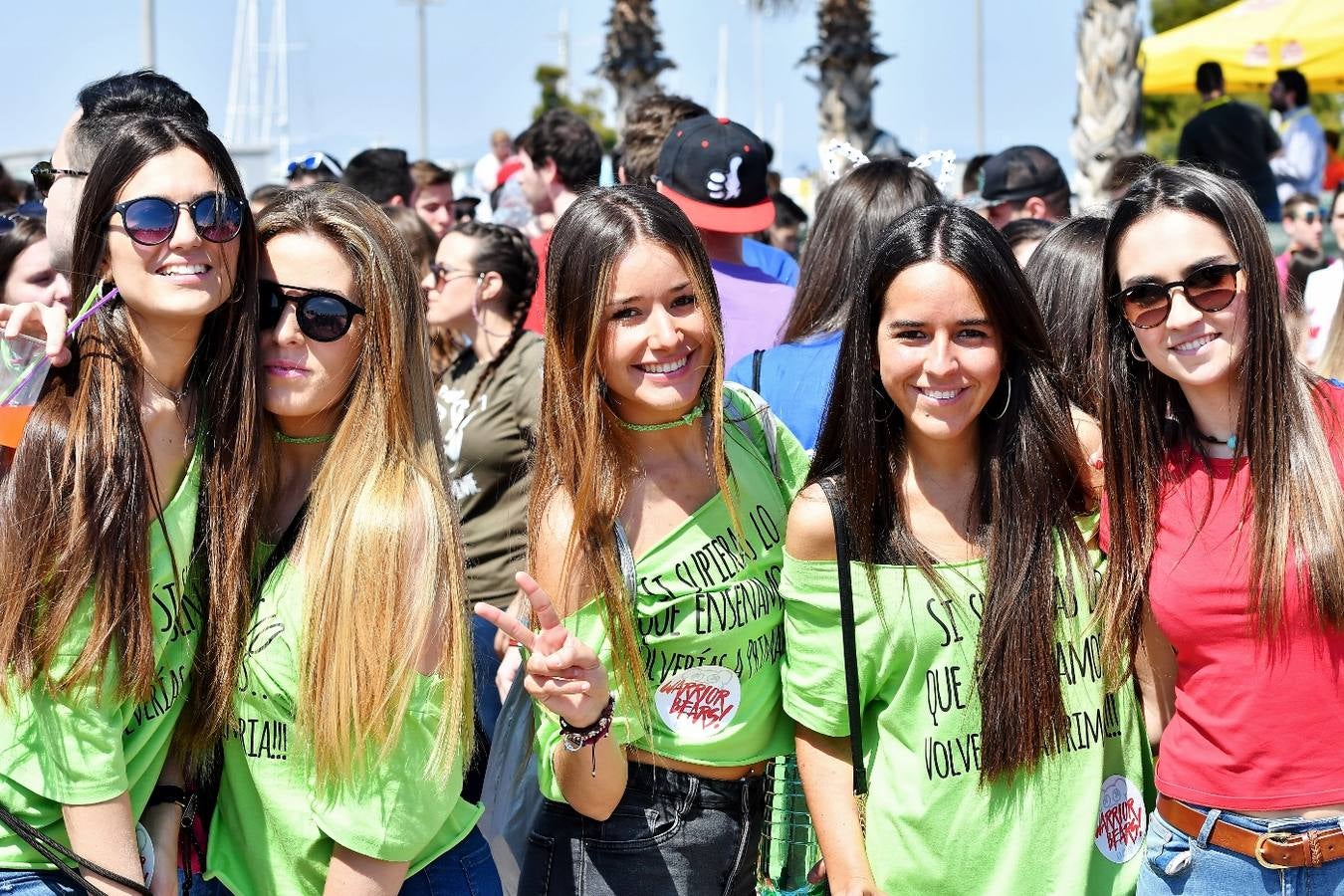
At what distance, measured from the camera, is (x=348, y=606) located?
105 inches

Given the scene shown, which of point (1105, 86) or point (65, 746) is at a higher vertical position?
point (1105, 86)

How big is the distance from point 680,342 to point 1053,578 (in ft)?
2.89

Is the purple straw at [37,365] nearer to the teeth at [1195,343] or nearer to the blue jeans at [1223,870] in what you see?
the teeth at [1195,343]

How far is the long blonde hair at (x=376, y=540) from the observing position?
8.70 ft

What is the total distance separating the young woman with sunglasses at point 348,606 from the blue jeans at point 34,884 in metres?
0.29

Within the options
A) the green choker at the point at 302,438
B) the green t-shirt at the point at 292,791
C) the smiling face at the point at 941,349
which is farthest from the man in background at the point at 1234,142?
the green t-shirt at the point at 292,791

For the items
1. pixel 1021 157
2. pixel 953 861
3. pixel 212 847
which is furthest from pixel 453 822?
pixel 1021 157

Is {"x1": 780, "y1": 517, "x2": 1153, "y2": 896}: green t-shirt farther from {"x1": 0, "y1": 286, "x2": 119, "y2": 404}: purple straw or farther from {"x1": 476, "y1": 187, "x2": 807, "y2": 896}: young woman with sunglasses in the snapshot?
{"x1": 0, "y1": 286, "x2": 119, "y2": 404}: purple straw

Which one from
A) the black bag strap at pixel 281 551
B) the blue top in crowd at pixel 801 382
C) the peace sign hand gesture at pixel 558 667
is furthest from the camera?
the blue top in crowd at pixel 801 382

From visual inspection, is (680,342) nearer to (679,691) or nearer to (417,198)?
(679,691)

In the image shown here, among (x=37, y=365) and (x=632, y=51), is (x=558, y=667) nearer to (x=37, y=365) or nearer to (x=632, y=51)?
(x=37, y=365)

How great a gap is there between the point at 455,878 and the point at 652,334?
1165mm

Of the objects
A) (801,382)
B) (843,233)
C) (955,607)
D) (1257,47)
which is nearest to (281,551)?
(955,607)

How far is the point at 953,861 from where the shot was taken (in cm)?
271
